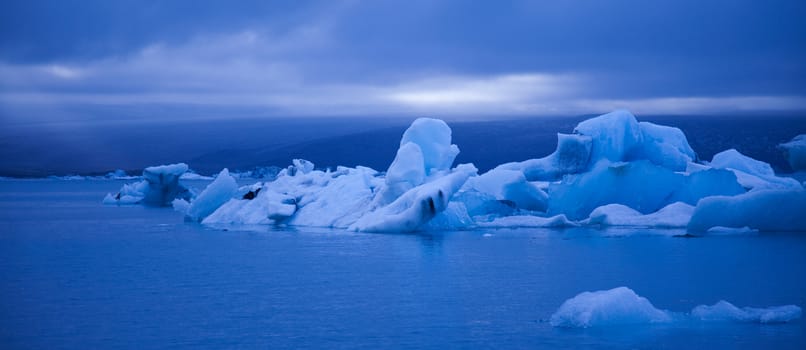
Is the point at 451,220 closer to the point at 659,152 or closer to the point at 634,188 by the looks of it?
the point at 634,188

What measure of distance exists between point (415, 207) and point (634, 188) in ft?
17.4

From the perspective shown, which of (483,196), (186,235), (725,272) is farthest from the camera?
(483,196)

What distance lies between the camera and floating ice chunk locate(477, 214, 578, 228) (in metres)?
18.8

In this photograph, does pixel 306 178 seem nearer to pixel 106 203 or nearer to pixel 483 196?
pixel 483 196

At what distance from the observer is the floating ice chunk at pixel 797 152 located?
24.2m

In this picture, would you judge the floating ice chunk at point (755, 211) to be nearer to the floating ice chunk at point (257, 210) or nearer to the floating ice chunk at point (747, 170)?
the floating ice chunk at point (747, 170)

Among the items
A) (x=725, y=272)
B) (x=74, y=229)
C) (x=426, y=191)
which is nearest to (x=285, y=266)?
(x=426, y=191)

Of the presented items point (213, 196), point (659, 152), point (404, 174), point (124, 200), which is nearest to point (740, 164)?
point (659, 152)

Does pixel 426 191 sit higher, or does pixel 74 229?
pixel 426 191

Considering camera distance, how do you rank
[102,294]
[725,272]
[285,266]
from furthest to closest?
[285,266] < [725,272] < [102,294]

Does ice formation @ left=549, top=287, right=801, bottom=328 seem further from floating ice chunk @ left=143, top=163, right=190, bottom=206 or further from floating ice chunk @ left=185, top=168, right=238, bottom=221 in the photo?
floating ice chunk @ left=143, top=163, right=190, bottom=206

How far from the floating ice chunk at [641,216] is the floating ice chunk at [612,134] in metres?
1.21

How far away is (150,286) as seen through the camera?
10.8m

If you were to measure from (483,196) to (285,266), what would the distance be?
8.06 metres
